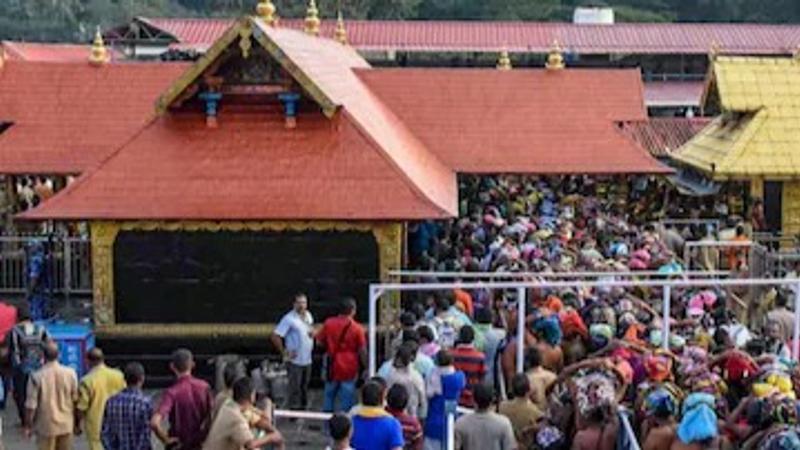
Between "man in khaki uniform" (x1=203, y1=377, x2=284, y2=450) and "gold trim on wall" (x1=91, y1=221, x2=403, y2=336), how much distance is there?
569cm

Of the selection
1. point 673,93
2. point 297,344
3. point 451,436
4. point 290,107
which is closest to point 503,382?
point 297,344

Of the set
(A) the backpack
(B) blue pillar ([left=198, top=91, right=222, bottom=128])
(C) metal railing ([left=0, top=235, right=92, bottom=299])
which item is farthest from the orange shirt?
(C) metal railing ([left=0, top=235, right=92, bottom=299])

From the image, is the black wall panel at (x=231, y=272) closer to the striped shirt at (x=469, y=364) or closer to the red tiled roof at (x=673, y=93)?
the striped shirt at (x=469, y=364)

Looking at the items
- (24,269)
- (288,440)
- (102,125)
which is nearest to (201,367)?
(288,440)

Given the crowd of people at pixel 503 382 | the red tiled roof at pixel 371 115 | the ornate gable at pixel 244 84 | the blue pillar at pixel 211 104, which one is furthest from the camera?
the red tiled roof at pixel 371 115

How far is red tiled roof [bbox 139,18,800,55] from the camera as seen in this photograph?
145 ft

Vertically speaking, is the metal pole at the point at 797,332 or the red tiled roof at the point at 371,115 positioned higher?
the red tiled roof at the point at 371,115

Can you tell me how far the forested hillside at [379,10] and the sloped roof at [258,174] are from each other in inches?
1857

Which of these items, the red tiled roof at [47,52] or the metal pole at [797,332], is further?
the red tiled roof at [47,52]

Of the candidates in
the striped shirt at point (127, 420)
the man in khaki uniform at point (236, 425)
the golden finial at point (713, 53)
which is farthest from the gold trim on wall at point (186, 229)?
the golden finial at point (713, 53)

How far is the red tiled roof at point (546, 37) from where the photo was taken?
145 feet

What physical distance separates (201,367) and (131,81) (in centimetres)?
878

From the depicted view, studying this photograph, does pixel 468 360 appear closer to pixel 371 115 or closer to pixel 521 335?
pixel 521 335

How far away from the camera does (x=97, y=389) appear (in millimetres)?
10703
